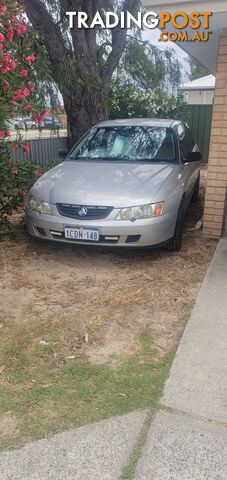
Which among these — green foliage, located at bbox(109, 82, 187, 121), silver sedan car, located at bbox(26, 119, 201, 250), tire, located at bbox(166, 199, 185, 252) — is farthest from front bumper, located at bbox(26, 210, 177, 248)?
green foliage, located at bbox(109, 82, 187, 121)

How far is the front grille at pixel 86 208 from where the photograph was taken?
461cm

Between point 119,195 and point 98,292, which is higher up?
point 119,195

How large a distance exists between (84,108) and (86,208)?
4.72 m

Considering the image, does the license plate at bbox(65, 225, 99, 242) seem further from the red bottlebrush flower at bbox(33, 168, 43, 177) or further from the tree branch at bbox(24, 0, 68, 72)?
the tree branch at bbox(24, 0, 68, 72)

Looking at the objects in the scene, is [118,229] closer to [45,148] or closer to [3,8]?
[3,8]

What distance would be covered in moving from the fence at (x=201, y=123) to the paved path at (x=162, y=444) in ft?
39.6

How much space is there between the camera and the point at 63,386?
2770mm

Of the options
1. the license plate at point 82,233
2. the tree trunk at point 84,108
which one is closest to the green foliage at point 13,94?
the license plate at point 82,233

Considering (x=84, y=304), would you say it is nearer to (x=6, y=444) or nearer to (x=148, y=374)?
(x=148, y=374)

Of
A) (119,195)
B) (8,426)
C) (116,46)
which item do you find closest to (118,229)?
(119,195)

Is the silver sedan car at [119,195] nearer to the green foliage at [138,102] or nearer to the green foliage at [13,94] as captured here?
the green foliage at [13,94]

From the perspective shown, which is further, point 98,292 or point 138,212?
point 138,212

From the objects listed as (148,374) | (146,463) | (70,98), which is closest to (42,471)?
(146,463)

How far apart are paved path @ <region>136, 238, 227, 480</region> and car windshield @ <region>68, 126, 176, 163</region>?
268 cm
